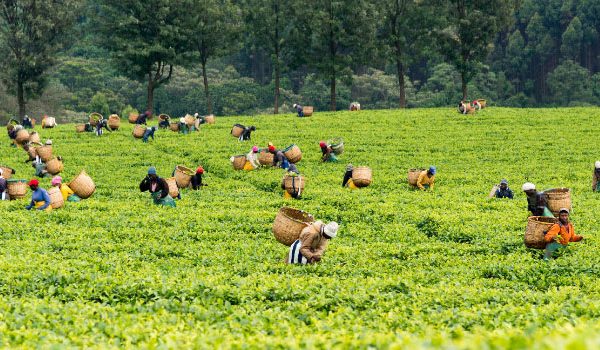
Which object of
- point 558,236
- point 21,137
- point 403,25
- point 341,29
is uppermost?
point 403,25

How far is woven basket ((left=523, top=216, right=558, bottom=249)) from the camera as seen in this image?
16.9 m

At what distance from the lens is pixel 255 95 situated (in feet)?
281

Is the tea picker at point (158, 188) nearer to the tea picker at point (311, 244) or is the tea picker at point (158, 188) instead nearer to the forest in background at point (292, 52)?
the tea picker at point (311, 244)

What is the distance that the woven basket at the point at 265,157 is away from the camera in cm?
3462

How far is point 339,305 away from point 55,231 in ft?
36.4

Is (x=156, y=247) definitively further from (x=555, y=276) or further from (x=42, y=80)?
(x=42, y=80)

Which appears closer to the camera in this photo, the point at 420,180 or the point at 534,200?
the point at 534,200

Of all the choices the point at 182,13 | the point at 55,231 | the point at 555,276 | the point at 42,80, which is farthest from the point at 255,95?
the point at 555,276

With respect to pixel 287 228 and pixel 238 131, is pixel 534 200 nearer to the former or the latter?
pixel 287 228

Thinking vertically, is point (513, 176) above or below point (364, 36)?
below

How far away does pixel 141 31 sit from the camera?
206ft

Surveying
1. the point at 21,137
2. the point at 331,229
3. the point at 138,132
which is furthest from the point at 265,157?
the point at 331,229

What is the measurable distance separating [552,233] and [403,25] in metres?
54.1

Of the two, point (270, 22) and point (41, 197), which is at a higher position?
point (270, 22)
